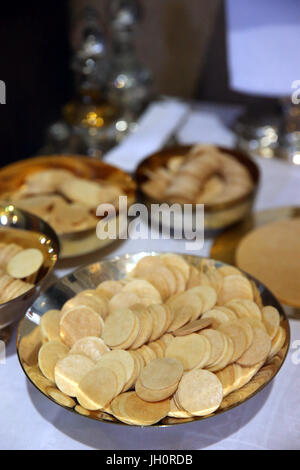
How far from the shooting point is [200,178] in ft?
3.41

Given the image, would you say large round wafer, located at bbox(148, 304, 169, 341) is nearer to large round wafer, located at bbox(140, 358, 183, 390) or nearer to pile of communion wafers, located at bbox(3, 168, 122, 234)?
large round wafer, located at bbox(140, 358, 183, 390)

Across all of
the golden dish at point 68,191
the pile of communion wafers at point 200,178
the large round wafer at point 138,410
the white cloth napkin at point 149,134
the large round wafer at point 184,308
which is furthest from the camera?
the white cloth napkin at point 149,134

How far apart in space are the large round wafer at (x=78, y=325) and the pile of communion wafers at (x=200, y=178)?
34 cm

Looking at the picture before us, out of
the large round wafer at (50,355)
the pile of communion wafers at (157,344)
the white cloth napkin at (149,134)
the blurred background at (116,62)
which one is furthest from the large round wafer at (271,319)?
the blurred background at (116,62)

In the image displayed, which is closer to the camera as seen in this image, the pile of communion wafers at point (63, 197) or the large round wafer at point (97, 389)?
the large round wafer at point (97, 389)

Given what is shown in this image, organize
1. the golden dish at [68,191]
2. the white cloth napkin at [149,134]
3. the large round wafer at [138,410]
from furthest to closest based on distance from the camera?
1. the white cloth napkin at [149,134]
2. the golden dish at [68,191]
3. the large round wafer at [138,410]

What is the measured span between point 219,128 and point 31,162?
1.82 feet

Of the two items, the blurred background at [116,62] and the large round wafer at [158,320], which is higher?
the blurred background at [116,62]

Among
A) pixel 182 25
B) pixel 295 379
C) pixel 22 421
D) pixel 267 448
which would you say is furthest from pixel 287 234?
pixel 182 25

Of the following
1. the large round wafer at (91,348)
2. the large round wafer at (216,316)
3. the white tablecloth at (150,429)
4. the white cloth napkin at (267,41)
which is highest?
the white cloth napkin at (267,41)

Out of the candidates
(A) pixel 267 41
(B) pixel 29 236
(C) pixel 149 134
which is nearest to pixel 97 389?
(B) pixel 29 236

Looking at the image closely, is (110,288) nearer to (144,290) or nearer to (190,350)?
(144,290)

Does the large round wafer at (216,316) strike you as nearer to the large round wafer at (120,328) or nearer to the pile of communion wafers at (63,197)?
the large round wafer at (120,328)

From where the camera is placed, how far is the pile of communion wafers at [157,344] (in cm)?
59
